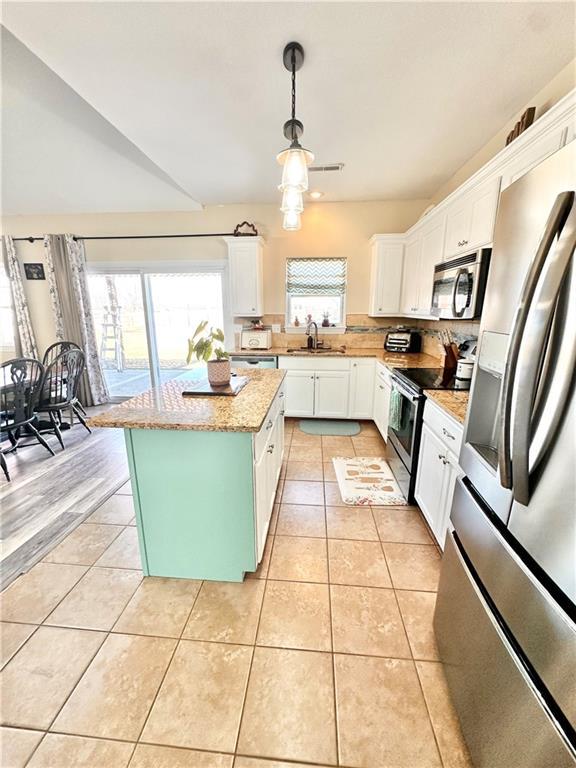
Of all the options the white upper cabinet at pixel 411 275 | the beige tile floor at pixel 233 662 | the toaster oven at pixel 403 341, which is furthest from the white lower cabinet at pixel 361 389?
the beige tile floor at pixel 233 662

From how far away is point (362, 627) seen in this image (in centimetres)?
144

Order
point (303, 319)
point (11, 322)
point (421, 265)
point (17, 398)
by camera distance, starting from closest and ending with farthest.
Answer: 1. point (17, 398)
2. point (421, 265)
3. point (303, 319)
4. point (11, 322)

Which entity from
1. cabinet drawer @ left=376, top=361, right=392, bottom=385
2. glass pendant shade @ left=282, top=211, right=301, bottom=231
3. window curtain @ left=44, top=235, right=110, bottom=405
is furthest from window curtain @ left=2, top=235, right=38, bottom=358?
cabinet drawer @ left=376, top=361, right=392, bottom=385

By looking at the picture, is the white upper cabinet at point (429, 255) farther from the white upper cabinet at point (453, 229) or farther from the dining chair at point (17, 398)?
the dining chair at point (17, 398)

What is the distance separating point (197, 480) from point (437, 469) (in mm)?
1411

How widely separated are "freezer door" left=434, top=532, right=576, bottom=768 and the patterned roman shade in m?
3.51

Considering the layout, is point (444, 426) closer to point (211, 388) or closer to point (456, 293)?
point (456, 293)

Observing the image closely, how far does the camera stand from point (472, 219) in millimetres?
2184

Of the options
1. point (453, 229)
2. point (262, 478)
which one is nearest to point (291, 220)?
point (453, 229)

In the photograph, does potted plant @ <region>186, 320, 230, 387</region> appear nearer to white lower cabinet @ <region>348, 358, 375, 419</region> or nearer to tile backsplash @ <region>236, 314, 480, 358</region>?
white lower cabinet @ <region>348, 358, 375, 419</region>

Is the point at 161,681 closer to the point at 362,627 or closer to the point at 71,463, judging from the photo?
the point at 362,627

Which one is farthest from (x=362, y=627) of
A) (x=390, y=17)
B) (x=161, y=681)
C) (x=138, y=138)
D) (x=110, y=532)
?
(x=138, y=138)

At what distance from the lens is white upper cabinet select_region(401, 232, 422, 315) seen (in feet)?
10.8

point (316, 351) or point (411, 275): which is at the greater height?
point (411, 275)
